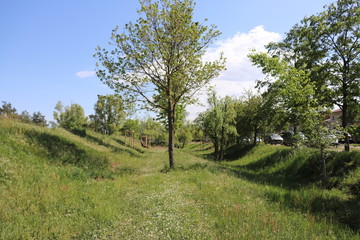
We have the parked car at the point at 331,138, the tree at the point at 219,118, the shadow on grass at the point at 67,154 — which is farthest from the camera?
the tree at the point at 219,118

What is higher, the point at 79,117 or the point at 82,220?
the point at 79,117

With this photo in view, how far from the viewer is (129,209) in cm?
732

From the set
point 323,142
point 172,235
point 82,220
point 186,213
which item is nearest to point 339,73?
point 323,142

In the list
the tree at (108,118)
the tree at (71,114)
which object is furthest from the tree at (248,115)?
the tree at (71,114)

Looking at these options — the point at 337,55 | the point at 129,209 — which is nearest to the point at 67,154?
the point at 129,209

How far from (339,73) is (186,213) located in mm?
19840

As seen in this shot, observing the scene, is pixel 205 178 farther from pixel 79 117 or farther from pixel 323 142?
pixel 79 117

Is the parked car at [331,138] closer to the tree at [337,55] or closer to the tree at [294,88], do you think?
the tree at [294,88]

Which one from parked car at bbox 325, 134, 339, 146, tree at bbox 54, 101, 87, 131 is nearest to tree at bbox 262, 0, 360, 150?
parked car at bbox 325, 134, 339, 146

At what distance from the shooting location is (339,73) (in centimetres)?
1880

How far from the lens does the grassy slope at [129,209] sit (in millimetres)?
5543

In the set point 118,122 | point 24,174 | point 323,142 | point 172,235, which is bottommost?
point 172,235

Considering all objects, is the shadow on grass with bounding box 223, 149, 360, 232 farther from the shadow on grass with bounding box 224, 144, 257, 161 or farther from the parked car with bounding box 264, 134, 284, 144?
the parked car with bounding box 264, 134, 284, 144

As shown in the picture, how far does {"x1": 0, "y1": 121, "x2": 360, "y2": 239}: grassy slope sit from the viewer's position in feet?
18.2
